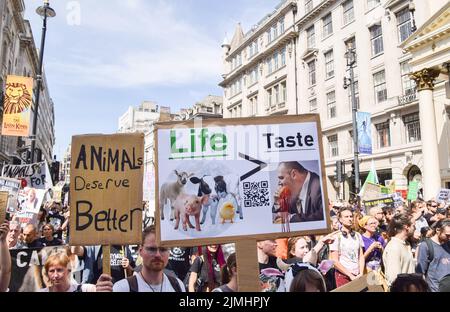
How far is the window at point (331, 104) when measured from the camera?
3177 centimetres

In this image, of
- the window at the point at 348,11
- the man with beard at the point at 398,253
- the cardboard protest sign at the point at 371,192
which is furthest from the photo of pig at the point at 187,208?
the window at the point at 348,11

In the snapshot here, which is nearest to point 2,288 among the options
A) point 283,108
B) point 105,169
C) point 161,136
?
point 105,169

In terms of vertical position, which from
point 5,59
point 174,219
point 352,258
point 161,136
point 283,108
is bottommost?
point 352,258

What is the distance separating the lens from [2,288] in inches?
127

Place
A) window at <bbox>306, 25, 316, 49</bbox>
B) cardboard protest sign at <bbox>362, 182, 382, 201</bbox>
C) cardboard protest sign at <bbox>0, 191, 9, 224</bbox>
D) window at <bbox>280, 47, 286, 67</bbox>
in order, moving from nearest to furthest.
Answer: cardboard protest sign at <bbox>0, 191, 9, 224</bbox>
cardboard protest sign at <bbox>362, 182, 382, 201</bbox>
window at <bbox>306, 25, 316, 49</bbox>
window at <bbox>280, 47, 286, 67</bbox>

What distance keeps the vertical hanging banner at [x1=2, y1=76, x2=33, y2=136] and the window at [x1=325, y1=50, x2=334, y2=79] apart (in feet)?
77.1

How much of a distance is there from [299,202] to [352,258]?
2.88 meters

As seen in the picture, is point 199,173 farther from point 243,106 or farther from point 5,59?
point 243,106

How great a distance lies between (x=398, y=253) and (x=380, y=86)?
81.6 ft

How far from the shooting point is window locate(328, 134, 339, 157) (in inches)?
1240

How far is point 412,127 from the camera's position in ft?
81.8

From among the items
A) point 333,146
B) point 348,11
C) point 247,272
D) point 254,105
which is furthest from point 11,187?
point 254,105

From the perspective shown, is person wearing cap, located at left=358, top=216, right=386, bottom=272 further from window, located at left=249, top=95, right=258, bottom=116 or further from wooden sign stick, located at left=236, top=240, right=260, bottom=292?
window, located at left=249, top=95, right=258, bottom=116

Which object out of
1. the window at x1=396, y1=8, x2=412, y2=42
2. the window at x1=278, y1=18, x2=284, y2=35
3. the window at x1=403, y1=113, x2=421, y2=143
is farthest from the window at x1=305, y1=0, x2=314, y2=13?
the window at x1=403, y1=113, x2=421, y2=143
